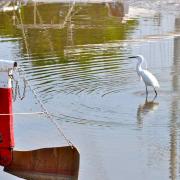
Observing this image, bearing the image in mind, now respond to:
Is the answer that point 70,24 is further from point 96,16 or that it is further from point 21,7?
point 21,7

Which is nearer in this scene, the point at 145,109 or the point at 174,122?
the point at 174,122

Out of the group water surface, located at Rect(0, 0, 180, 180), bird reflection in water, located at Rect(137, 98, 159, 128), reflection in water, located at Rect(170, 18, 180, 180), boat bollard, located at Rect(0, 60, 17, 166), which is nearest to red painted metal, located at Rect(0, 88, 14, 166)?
boat bollard, located at Rect(0, 60, 17, 166)

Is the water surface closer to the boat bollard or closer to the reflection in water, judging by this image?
the reflection in water

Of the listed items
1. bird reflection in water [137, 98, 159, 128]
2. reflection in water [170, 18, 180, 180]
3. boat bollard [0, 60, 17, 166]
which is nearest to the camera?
reflection in water [170, 18, 180, 180]

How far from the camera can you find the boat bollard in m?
12.5

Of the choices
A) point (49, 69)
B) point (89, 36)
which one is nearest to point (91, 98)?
point (49, 69)

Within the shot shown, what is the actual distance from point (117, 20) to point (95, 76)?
12.3m

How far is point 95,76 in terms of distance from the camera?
19.5m

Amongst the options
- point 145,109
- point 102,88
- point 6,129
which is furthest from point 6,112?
point 102,88

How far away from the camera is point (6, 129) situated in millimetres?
12531

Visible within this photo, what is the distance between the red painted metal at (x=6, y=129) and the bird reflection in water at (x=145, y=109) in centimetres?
341

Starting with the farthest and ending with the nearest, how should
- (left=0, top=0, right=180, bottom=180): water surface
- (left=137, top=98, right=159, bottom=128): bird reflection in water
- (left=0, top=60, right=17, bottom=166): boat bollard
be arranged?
(left=137, top=98, right=159, bottom=128): bird reflection in water, (left=0, top=0, right=180, bottom=180): water surface, (left=0, top=60, right=17, bottom=166): boat bollard

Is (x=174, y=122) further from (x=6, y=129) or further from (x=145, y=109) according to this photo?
(x=6, y=129)

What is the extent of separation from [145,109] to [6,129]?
4515 millimetres
